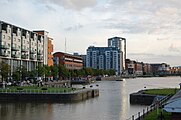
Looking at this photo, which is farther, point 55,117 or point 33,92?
point 33,92

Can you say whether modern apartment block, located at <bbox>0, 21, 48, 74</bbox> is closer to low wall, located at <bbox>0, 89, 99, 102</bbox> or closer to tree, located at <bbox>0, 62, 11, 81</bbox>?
tree, located at <bbox>0, 62, 11, 81</bbox>

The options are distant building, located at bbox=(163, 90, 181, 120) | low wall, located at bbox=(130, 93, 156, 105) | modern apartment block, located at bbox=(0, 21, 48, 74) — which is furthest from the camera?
modern apartment block, located at bbox=(0, 21, 48, 74)

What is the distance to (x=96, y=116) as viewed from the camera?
163 feet

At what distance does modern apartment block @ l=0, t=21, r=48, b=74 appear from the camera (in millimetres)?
112188

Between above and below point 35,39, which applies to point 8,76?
below

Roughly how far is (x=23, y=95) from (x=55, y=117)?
27087 millimetres

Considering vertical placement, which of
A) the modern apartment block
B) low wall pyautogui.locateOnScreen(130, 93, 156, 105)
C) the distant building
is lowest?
low wall pyautogui.locateOnScreen(130, 93, 156, 105)

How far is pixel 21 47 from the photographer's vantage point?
408ft

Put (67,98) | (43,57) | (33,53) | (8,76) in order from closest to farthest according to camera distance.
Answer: (67,98)
(8,76)
(33,53)
(43,57)

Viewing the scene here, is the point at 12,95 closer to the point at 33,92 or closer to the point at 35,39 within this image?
the point at 33,92

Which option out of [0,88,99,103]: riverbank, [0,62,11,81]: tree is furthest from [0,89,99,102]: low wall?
[0,62,11,81]: tree

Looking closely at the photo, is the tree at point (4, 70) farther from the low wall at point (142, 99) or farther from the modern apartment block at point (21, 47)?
the low wall at point (142, 99)

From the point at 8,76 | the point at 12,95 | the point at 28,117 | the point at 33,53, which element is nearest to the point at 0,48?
the point at 8,76

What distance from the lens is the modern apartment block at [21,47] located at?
112188 millimetres
